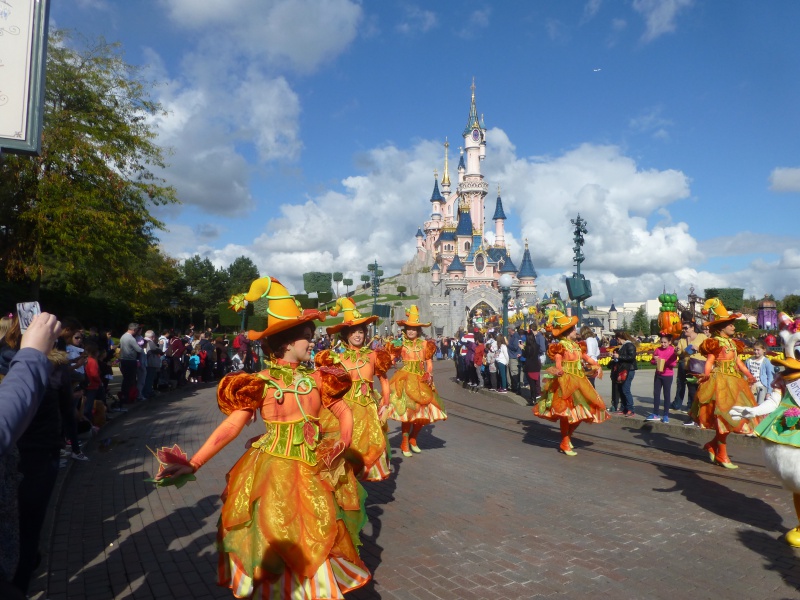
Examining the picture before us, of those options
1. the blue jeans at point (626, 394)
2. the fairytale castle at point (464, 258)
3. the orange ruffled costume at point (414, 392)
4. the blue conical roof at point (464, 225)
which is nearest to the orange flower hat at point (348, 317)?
the orange ruffled costume at point (414, 392)

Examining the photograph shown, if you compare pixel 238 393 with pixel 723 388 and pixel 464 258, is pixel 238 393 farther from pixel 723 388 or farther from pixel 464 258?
pixel 464 258

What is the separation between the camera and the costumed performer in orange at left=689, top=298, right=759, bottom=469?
305 inches

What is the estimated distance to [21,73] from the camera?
5207 millimetres

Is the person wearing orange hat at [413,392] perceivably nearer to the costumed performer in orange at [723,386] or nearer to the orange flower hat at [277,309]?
the costumed performer in orange at [723,386]

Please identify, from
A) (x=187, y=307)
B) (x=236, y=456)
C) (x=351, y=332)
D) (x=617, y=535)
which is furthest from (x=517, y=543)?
(x=187, y=307)

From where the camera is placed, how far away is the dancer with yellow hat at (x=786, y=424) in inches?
187

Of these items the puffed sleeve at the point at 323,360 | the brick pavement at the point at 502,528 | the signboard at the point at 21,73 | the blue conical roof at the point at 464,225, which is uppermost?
the blue conical roof at the point at 464,225

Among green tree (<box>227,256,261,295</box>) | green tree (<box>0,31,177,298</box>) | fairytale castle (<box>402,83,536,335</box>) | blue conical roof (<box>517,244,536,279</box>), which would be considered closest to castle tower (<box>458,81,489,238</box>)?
fairytale castle (<box>402,83,536,335</box>)

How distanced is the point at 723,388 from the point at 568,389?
208 cm

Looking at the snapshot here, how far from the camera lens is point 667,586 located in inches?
174

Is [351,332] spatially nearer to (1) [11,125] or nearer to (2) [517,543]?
(2) [517,543]

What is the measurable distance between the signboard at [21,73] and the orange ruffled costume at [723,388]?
27.1ft

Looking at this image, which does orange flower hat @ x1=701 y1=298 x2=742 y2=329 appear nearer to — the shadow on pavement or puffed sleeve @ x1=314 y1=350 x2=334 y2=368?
the shadow on pavement

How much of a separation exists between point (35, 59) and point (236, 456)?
613 cm
